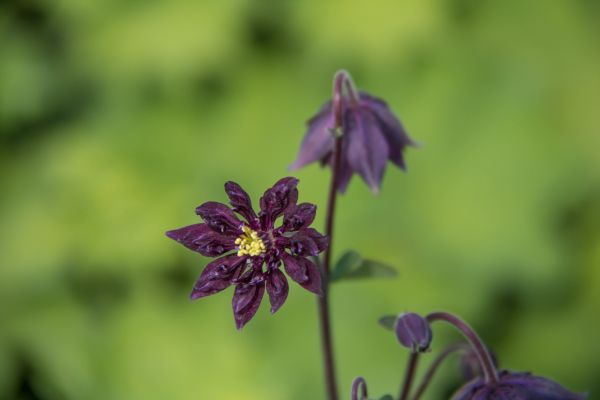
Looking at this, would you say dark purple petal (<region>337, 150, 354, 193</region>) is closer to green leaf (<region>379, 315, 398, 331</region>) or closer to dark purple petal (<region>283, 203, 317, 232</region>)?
green leaf (<region>379, 315, 398, 331</region>)

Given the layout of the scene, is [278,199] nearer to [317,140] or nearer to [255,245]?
[255,245]

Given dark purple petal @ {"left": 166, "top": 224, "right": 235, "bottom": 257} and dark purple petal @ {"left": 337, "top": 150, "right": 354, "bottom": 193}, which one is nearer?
dark purple petal @ {"left": 166, "top": 224, "right": 235, "bottom": 257}

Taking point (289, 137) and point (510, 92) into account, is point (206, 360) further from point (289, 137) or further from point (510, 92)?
point (510, 92)

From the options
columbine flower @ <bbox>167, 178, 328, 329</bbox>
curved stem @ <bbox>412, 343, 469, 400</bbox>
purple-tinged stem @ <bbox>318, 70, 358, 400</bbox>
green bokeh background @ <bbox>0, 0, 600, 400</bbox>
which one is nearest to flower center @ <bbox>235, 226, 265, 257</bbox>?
columbine flower @ <bbox>167, 178, 328, 329</bbox>

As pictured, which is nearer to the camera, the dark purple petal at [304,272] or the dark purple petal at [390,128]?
the dark purple petal at [304,272]

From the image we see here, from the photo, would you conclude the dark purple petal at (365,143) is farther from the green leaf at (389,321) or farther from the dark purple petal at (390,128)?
the green leaf at (389,321)

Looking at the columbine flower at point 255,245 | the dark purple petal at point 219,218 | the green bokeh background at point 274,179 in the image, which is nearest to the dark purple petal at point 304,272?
the columbine flower at point 255,245
